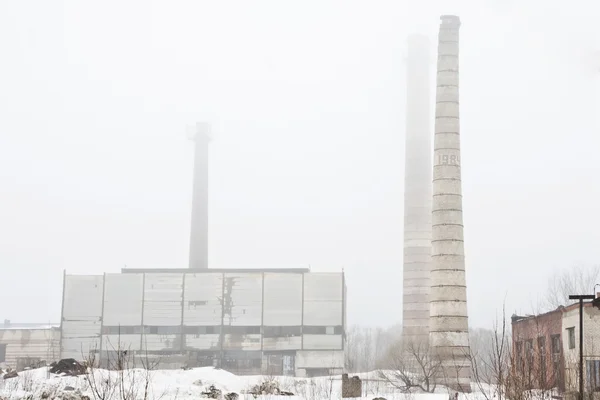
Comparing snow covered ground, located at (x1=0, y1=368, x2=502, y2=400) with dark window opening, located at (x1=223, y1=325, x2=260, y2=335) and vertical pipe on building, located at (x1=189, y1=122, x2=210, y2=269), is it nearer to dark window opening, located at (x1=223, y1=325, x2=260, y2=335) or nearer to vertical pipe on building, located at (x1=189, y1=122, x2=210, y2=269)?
dark window opening, located at (x1=223, y1=325, x2=260, y2=335)

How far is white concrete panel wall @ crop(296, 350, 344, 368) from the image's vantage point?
44781 millimetres

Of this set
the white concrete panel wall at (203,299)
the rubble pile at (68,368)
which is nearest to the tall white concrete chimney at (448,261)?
the rubble pile at (68,368)

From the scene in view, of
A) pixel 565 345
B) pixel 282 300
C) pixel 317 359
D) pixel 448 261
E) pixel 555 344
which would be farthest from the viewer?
pixel 282 300

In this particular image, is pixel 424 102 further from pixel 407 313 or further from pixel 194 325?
pixel 194 325

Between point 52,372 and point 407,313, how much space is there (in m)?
24.7

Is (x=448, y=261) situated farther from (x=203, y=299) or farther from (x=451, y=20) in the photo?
(x=203, y=299)

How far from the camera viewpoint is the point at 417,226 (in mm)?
46062

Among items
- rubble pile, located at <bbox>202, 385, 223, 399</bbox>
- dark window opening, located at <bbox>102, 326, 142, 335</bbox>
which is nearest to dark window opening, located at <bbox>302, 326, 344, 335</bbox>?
dark window opening, located at <bbox>102, 326, 142, 335</bbox>

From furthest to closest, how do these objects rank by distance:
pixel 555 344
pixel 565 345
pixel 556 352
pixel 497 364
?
pixel 555 344 < pixel 556 352 < pixel 565 345 < pixel 497 364

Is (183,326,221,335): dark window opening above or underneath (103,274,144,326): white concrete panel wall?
underneath

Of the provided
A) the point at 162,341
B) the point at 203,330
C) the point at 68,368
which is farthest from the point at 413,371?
the point at 68,368

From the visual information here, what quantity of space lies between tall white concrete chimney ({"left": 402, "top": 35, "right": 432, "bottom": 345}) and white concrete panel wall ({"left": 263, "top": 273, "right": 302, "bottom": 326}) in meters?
6.46

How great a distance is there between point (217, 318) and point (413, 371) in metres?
13.7

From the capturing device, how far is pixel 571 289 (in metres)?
54.4
